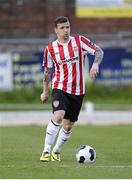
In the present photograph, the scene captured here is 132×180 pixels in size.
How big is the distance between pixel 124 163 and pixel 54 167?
1.31 meters

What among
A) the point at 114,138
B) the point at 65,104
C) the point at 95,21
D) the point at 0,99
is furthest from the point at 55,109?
the point at 95,21

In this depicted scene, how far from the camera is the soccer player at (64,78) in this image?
12.3 meters

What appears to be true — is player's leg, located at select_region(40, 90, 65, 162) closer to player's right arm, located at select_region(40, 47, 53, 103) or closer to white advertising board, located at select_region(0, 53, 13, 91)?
player's right arm, located at select_region(40, 47, 53, 103)

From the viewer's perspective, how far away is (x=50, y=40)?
1337 inches

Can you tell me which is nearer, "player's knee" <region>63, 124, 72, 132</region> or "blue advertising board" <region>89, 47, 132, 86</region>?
"player's knee" <region>63, 124, 72, 132</region>

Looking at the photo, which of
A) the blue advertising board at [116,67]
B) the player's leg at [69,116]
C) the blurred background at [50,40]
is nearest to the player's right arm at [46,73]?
the player's leg at [69,116]

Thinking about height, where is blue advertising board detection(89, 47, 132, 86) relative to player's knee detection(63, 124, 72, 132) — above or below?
below

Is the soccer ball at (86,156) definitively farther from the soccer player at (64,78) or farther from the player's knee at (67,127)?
the player's knee at (67,127)

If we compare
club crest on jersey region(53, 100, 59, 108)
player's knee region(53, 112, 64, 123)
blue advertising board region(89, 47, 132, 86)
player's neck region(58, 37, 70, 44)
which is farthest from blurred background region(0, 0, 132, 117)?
player's knee region(53, 112, 64, 123)

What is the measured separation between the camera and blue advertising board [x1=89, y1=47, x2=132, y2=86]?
1304 inches

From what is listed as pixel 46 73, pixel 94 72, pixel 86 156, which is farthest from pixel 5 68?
pixel 86 156

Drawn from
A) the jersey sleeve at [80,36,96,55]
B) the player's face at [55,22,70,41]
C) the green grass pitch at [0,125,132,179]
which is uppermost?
the player's face at [55,22,70,41]

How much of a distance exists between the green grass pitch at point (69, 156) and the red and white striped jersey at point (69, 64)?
4.00 feet

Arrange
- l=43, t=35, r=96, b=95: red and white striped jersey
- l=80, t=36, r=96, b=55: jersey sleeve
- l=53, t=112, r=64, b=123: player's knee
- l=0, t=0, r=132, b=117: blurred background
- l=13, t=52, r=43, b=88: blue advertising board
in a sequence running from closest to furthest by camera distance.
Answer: l=53, t=112, r=64, b=123: player's knee < l=43, t=35, r=96, b=95: red and white striped jersey < l=80, t=36, r=96, b=55: jersey sleeve < l=0, t=0, r=132, b=117: blurred background < l=13, t=52, r=43, b=88: blue advertising board
